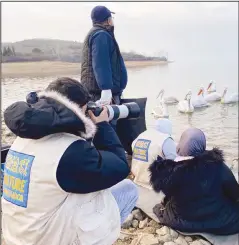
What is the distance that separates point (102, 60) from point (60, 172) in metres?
1.56

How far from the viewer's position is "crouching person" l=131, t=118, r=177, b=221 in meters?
2.86

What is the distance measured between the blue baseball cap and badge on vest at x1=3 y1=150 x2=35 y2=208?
5.41ft

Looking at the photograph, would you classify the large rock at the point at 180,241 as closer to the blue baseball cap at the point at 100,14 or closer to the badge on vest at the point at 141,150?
the badge on vest at the point at 141,150

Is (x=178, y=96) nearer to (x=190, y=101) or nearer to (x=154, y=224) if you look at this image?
(x=190, y=101)

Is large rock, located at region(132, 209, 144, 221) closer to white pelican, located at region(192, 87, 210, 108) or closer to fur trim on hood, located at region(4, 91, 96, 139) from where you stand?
fur trim on hood, located at region(4, 91, 96, 139)

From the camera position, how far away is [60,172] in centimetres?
153

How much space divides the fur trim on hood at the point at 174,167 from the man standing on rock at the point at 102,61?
755 mm

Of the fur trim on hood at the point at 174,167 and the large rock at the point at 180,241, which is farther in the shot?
the large rock at the point at 180,241

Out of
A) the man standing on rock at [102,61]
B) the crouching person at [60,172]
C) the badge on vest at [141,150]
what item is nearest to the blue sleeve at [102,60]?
the man standing on rock at [102,61]

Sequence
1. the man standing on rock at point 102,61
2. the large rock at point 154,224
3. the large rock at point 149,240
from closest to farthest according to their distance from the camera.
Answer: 1. the large rock at point 149,240
2. the large rock at point 154,224
3. the man standing on rock at point 102,61

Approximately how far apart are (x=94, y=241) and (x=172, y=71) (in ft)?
36.4

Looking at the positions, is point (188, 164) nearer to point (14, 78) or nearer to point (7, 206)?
point (7, 206)

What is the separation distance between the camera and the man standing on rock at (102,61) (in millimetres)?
2971

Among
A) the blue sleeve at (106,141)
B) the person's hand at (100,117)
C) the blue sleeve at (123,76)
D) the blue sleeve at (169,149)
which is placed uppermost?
the blue sleeve at (123,76)
